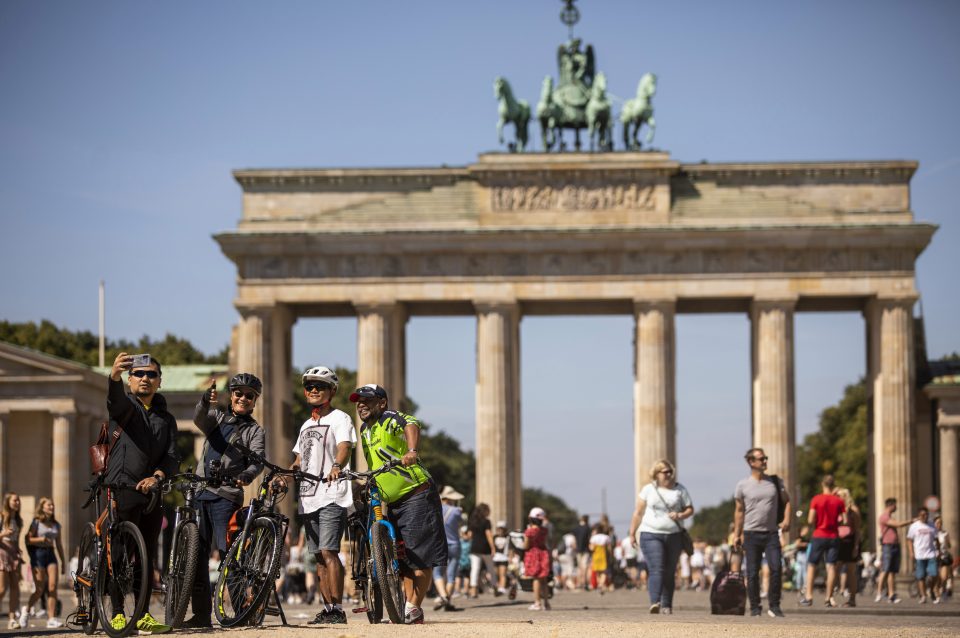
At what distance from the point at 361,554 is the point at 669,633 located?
4.33 meters

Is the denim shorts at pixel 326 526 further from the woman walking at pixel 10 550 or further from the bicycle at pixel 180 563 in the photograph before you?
the woman walking at pixel 10 550

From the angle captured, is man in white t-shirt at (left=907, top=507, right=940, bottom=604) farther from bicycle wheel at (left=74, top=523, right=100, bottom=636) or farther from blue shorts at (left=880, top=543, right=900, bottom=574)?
bicycle wheel at (left=74, top=523, right=100, bottom=636)

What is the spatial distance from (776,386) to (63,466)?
2654 cm

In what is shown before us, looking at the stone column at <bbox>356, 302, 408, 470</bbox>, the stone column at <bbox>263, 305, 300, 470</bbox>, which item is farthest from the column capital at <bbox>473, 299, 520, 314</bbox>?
the stone column at <bbox>263, 305, 300, 470</bbox>

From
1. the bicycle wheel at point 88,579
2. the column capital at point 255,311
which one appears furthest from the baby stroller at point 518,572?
the column capital at point 255,311

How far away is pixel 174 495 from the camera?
90562 millimetres

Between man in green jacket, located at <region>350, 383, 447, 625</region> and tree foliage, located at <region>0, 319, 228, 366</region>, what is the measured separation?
7980 centimetres

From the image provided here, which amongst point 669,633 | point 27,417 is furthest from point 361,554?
point 27,417

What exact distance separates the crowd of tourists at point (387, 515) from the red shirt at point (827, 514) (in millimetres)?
25

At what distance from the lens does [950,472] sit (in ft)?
221

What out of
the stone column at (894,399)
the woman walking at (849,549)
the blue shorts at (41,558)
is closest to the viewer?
the blue shorts at (41,558)

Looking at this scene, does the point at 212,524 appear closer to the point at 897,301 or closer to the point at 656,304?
the point at 656,304

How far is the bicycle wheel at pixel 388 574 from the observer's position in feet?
63.1

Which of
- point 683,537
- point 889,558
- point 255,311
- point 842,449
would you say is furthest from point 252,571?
point 842,449
